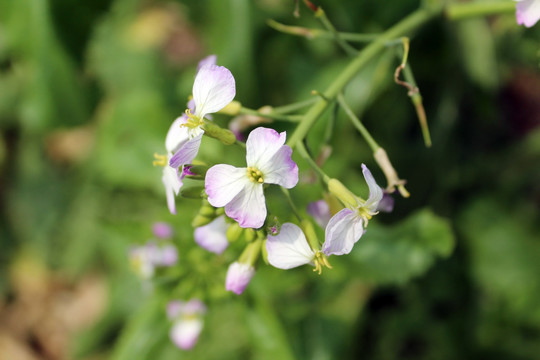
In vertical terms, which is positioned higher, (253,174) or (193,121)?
(193,121)

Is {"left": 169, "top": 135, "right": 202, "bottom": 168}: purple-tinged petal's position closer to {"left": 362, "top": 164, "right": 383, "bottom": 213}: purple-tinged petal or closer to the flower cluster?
the flower cluster

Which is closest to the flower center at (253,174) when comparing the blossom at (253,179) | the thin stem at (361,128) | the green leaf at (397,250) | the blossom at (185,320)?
the blossom at (253,179)

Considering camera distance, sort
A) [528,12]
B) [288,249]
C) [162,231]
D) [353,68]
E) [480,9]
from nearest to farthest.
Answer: [288,249] < [528,12] < [353,68] < [480,9] < [162,231]

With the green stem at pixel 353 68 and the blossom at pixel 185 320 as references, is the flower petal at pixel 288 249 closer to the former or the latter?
the green stem at pixel 353 68

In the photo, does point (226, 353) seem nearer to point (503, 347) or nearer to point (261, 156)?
point (503, 347)

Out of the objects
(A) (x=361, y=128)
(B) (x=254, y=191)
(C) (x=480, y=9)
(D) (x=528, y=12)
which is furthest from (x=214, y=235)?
(C) (x=480, y=9)

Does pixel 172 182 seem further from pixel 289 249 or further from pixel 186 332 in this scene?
pixel 186 332
